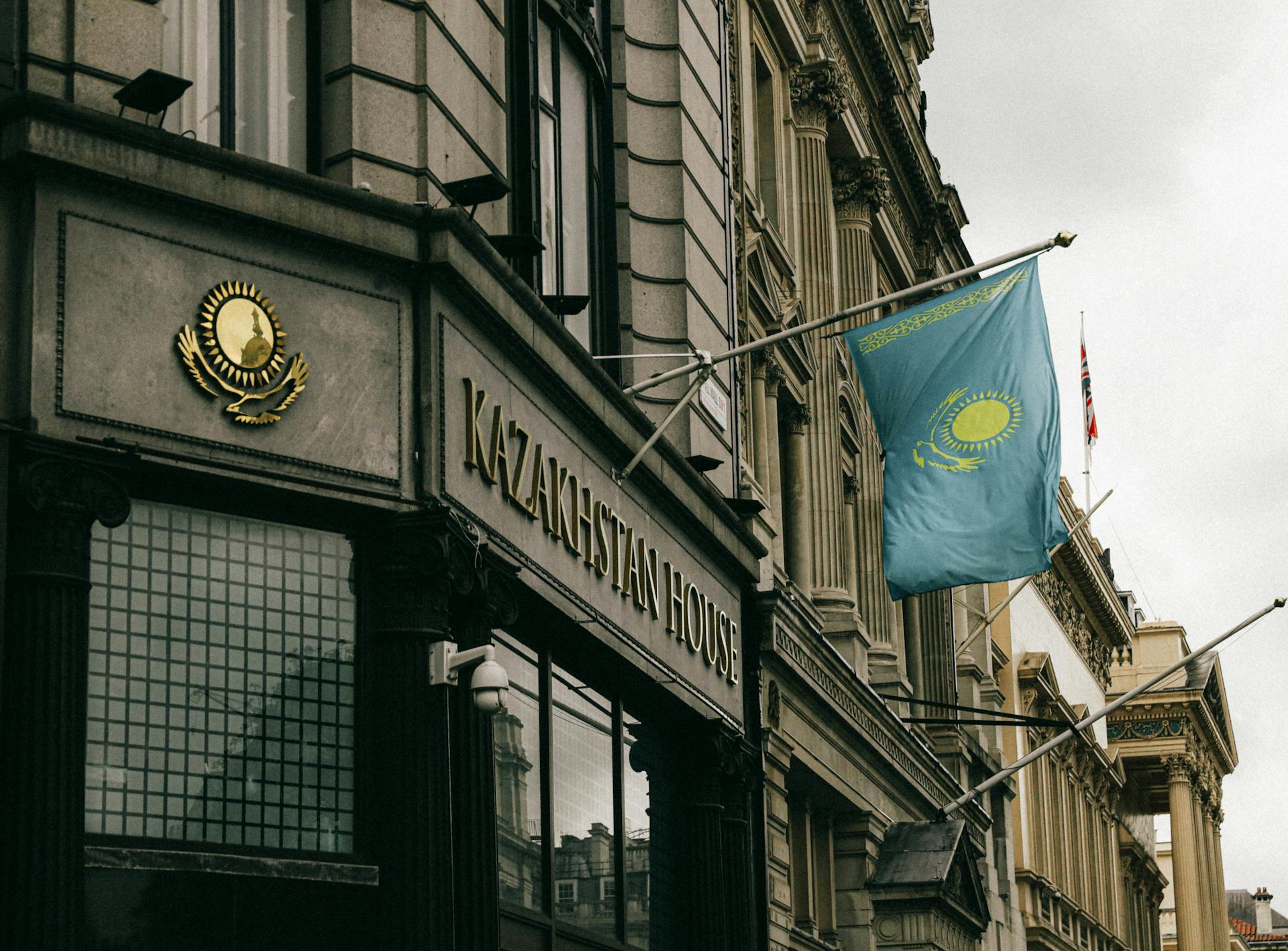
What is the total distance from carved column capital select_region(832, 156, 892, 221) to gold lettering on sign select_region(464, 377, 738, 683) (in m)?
18.1

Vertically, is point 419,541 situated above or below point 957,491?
below

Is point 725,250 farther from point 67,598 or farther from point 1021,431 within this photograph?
point 67,598

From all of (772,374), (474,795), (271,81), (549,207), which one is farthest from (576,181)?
(772,374)

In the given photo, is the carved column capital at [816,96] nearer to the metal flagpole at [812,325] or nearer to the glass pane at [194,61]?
the metal flagpole at [812,325]

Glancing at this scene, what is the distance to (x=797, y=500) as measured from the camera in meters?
35.1

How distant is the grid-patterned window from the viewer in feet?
47.4

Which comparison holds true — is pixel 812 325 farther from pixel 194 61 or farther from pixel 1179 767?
pixel 1179 767

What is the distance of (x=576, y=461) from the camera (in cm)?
1967

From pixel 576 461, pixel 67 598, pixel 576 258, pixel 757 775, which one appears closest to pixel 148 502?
pixel 67 598

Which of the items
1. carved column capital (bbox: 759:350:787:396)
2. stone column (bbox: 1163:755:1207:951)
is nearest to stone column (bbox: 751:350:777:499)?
carved column capital (bbox: 759:350:787:396)

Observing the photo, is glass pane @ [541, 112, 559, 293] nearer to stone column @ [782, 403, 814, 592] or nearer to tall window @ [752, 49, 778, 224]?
stone column @ [782, 403, 814, 592]

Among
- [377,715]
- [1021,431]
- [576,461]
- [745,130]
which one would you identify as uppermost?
[745,130]

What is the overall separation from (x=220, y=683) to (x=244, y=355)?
7.04ft

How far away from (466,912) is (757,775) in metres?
8.50
